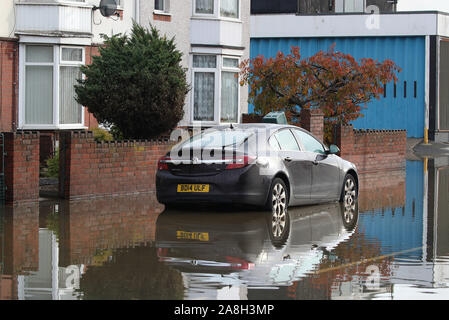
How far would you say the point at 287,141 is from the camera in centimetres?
1527

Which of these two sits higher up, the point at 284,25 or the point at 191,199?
the point at 284,25

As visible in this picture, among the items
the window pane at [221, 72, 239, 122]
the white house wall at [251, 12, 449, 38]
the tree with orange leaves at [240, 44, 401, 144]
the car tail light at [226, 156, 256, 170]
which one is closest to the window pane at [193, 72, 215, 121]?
the window pane at [221, 72, 239, 122]

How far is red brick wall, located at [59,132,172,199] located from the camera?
16.5 m

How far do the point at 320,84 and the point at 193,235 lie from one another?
14026 mm

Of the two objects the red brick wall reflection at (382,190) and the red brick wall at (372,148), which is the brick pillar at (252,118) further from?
the red brick wall reflection at (382,190)

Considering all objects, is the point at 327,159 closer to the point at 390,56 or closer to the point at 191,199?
the point at 191,199

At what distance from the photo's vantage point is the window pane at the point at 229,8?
29.1 meters

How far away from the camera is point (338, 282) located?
8836 mm

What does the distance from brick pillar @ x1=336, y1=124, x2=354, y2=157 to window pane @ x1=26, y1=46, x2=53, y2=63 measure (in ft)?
24.7

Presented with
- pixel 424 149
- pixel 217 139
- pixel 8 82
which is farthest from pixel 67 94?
pixel 424 149

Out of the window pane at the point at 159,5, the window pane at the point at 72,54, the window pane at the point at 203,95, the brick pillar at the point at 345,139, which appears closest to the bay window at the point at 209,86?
the window pane at the point at 203,95

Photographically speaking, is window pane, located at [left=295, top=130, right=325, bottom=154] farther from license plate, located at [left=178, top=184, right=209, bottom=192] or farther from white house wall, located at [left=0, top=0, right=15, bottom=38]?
white house wall, located at [left=0, top=0, right=15, bottom=38]

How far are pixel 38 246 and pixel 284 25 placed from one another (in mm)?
33140
